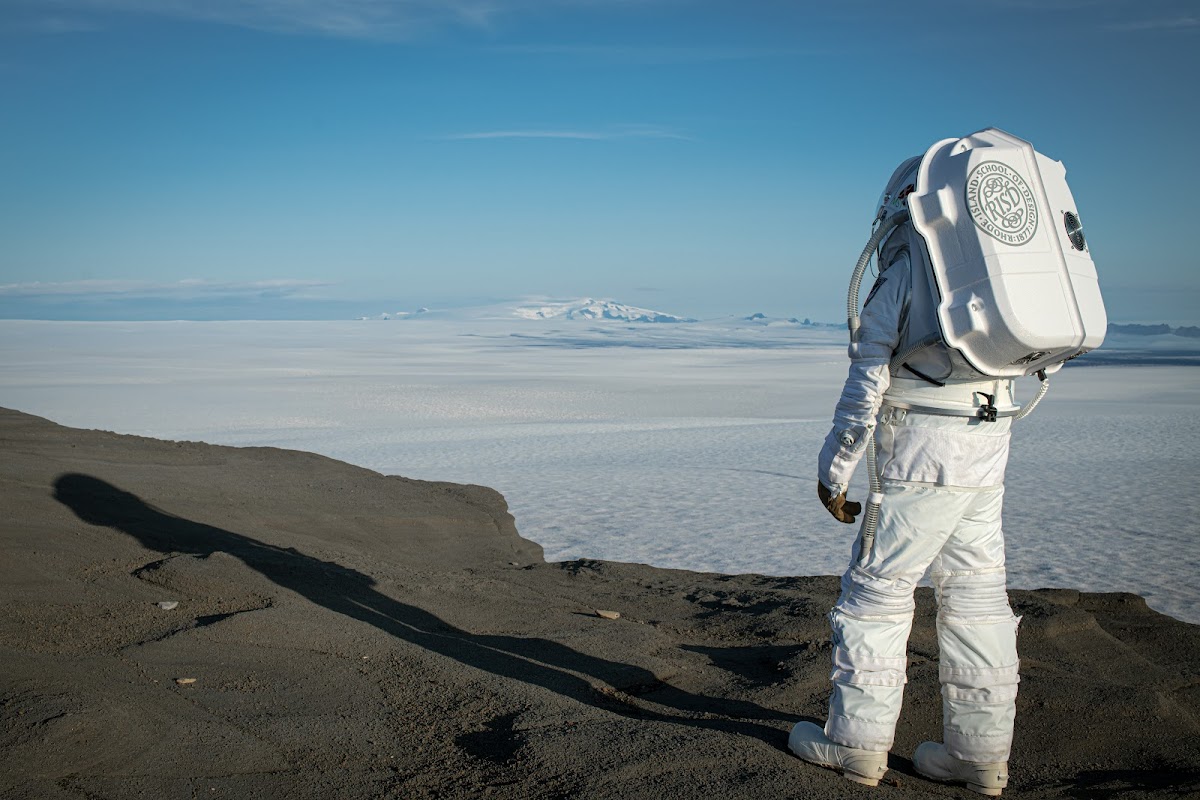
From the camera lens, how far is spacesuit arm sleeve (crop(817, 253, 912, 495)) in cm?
349

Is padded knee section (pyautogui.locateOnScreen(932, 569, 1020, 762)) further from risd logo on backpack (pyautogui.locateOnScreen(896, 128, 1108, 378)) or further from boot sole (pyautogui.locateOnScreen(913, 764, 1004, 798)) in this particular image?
risd logo on backpack (pyautogui.locateOnScreen(896, 128, 1108, 378))

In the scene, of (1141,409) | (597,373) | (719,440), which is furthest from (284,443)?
(597,373)

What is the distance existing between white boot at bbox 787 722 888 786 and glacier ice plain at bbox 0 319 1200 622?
392 centimetres

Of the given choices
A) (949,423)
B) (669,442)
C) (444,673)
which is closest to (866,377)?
(949,423)

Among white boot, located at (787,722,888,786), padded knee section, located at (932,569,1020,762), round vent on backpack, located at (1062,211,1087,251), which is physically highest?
round vent on backpack, located at (1062,211,1087,251)

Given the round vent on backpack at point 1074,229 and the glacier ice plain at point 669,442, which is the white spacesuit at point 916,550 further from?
the glacier ice plain at point 669,442

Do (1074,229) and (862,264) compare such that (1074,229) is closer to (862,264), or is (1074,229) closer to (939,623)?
(862,264)

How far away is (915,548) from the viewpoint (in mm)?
3514

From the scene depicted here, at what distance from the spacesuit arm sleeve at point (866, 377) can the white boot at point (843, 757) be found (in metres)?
0.91

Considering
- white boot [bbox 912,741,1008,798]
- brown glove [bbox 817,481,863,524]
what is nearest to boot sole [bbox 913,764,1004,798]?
white boot [bbox 912,741,1008,798]

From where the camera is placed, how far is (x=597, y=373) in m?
36.9

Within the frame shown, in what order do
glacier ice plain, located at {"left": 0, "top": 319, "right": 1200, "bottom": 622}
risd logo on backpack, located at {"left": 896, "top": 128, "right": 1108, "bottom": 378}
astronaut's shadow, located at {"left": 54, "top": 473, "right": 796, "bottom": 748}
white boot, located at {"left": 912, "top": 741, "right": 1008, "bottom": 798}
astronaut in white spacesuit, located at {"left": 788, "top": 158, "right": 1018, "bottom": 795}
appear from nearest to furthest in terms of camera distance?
risd logo on backpack, located at {"left": 896, "top": 128, "right": 1108, "bottom": 378}, astronaut in white spacesuit, located at {"left": 788, "top": 158, "right": 1018, "bottom": 795}, white boot, located at {"left": 912, "top": 741, "right": 1008, "bottom": 798}, astronaut's shadow, located at {"left": 54, "top": 473, "right": 796, "bottom": 748}, glacier ice plain, located at {"left": 0, "top": 319, "right": 1200, "bottom": 622}

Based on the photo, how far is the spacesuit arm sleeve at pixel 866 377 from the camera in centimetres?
349

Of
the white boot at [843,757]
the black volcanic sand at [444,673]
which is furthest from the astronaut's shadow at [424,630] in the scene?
the white boot at [843,757]
